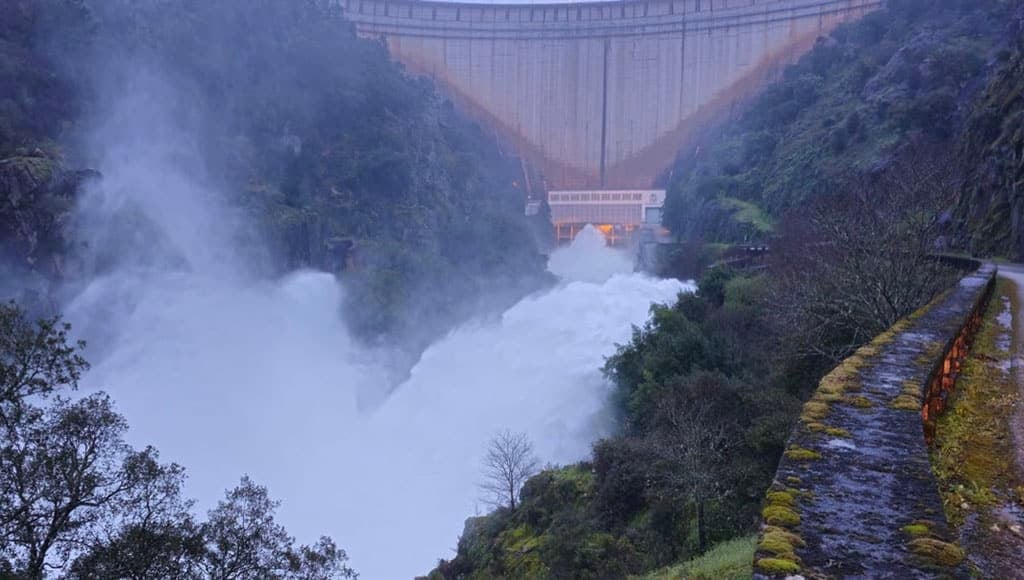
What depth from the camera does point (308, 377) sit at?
32625 mm

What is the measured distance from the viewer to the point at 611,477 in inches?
508

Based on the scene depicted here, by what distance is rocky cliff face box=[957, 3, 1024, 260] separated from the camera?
17922 millimetres

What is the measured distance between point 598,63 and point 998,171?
43122 millimetres

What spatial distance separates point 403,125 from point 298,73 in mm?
7673

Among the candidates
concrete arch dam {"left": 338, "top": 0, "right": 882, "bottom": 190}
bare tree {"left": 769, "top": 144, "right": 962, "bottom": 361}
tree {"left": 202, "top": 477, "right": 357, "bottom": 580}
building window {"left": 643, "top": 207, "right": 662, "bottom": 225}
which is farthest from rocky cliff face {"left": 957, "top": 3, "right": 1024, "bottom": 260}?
concrete arch dam {"left": 338, "top": 0, "right": 882, "bottom": 190}

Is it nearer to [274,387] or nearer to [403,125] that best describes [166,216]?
[274,387]

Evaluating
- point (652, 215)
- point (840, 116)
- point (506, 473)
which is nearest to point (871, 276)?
point (506, 473)

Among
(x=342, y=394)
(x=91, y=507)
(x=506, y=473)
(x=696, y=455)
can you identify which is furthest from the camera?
(x=342, y=394)

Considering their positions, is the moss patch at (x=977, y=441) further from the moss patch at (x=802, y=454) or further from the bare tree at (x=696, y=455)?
the bare tree at (x=696, y=455)

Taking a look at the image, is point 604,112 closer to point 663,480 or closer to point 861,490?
point 663,480

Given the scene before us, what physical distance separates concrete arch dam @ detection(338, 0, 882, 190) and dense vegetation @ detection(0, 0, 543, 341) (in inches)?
365

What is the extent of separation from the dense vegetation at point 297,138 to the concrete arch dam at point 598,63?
927cm

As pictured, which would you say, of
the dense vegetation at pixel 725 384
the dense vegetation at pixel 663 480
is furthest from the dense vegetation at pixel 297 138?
the dense vegetation at pixel 663 480

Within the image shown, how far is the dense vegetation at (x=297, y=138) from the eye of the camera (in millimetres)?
31312
